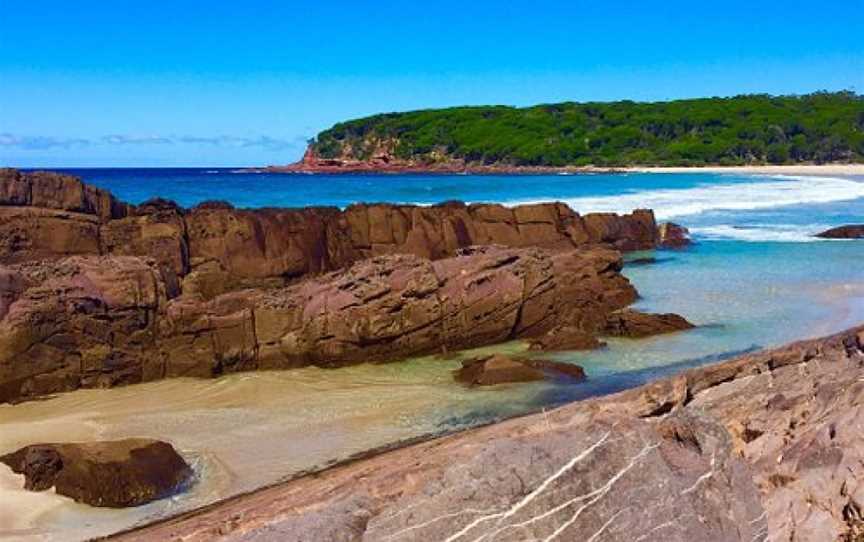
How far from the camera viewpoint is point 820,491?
4.44 m

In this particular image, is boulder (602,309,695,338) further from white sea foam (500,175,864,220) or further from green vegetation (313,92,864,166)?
green vegetation (313,92,864,166)

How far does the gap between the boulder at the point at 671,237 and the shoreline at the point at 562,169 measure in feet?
192

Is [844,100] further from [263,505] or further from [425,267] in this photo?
[263,505]

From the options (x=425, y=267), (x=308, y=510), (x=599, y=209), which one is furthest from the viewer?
(x=599, y=209)

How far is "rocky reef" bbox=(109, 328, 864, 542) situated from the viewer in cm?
371

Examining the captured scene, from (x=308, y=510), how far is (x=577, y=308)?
1101 centimetres

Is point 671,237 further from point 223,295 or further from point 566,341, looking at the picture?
point 223,295

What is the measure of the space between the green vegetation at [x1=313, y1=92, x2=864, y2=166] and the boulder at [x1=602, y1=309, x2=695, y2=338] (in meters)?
93.1

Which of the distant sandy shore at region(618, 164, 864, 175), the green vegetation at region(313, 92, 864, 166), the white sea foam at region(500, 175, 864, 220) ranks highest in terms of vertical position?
the green vegetation at region(313, 92, 864, 166)

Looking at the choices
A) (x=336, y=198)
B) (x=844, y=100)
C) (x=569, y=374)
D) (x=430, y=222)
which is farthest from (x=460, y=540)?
(x=844, y=100)

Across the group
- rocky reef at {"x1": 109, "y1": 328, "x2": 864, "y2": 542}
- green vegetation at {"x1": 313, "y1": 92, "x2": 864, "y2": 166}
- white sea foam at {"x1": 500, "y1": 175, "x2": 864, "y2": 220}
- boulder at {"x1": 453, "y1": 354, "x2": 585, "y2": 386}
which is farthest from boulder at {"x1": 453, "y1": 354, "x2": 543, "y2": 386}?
green vegetation at {"x1": 313, "y1": 92, "x2": 864, "y2": 166}

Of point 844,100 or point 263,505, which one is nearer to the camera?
point 263,505

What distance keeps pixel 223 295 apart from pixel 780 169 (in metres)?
89.1

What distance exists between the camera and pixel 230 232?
18.0m
